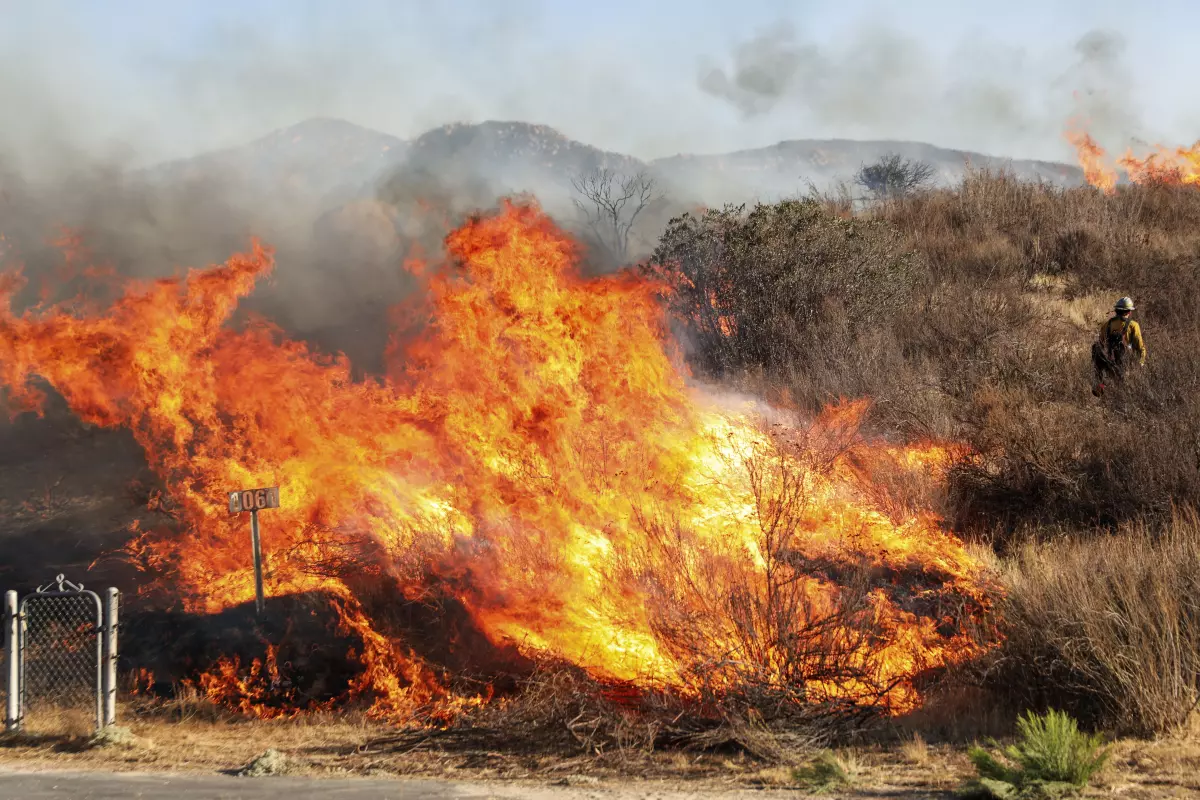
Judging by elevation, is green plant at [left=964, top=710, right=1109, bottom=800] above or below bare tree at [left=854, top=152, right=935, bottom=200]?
below

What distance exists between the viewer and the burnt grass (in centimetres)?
638

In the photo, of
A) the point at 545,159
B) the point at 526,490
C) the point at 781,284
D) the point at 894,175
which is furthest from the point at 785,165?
the point at 526,490

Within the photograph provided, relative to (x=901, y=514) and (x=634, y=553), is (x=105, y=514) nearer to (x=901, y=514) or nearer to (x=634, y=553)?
(x=634, y=553)

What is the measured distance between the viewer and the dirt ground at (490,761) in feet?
17.2

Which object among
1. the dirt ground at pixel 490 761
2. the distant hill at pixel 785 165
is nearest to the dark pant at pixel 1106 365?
the dirt ground at pixel 490 761

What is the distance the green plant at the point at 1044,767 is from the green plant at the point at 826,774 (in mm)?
698

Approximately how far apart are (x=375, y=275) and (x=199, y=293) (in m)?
11.7

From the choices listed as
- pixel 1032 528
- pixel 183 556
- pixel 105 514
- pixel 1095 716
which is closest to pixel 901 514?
pixel 1032 528

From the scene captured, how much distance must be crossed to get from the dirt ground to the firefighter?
756cm

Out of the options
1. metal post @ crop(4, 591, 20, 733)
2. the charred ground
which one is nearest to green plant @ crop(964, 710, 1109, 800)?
A: the charred ground

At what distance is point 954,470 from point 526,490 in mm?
5531

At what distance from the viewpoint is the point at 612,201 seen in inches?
1934

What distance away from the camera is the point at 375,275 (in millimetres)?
22578

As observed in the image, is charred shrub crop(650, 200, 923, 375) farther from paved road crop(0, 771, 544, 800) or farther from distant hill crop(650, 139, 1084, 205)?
distant hill crop(650, 139, 1084, 205)
